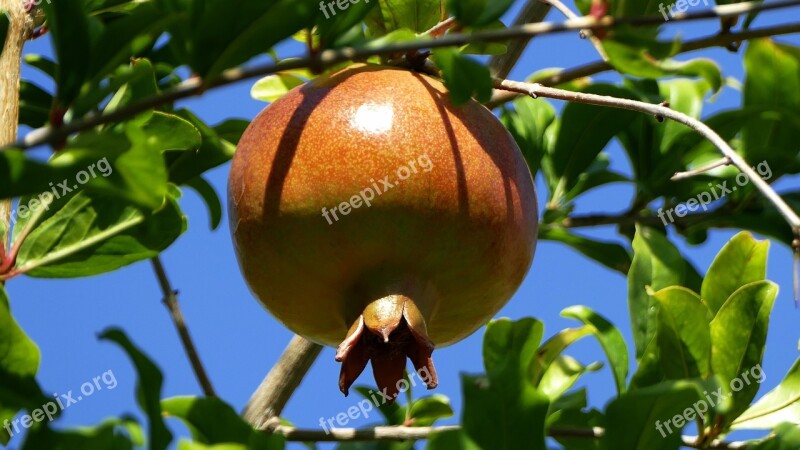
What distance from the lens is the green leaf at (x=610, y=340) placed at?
5.34ft

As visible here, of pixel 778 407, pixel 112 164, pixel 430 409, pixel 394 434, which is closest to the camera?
pixel 112 164

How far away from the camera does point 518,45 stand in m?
2.00

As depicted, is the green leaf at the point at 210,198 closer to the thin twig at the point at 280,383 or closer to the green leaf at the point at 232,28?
the thin twig at the point at 280,383

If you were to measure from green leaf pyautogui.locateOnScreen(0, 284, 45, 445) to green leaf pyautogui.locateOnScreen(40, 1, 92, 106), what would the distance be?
0.27 m

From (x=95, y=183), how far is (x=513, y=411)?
562 mm

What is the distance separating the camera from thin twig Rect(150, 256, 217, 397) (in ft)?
5.90

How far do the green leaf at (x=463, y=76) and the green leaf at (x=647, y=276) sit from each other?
0.48 m

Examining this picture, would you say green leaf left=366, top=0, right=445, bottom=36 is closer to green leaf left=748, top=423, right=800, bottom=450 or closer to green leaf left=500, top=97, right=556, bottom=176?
green leaf left=500, top=97, right=556, bottom=176

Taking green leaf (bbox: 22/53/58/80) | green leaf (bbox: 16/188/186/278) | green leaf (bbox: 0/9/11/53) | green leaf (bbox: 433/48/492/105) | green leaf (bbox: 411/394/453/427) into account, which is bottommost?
green leaf (bbox: 411/394/453/427)

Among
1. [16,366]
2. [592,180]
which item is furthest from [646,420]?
[592,180]

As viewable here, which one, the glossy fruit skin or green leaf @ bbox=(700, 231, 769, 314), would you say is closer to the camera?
the glossy fruit skin

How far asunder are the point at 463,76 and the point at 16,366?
642mm

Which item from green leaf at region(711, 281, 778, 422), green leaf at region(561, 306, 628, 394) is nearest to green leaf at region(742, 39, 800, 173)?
green leaf at region(711, 281, 778, 422)

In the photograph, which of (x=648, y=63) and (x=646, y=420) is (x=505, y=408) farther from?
(x=648, y=63)
